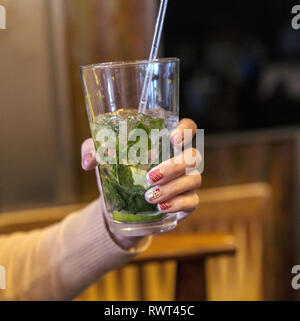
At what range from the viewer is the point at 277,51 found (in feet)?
9.70

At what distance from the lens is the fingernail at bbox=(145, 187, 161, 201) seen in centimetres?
81

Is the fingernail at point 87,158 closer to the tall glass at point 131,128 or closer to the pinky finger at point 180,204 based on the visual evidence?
the tall glass at point 131,128

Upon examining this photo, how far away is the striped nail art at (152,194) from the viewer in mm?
814

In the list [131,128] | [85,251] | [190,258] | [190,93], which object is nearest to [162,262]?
[190,258]

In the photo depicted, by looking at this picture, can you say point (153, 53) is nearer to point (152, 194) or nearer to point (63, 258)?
point (152, 194)

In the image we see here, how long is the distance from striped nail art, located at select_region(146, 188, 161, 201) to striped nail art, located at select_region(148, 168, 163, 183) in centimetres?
2

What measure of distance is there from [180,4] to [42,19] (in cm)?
77

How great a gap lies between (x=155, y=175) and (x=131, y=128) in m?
0.09

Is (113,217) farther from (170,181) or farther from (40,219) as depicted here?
(40,219)

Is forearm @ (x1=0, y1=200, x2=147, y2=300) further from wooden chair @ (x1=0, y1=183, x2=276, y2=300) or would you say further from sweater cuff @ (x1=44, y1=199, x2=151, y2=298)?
wooden chair @ (x1=0, y1=183, x2=276, y2=300)

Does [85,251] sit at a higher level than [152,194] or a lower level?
lower

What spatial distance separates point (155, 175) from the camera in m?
0.81

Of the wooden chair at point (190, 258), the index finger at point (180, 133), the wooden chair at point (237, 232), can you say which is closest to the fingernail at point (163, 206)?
the index finger at point (180, 133)

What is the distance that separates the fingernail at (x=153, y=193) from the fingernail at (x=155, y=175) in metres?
0.02
